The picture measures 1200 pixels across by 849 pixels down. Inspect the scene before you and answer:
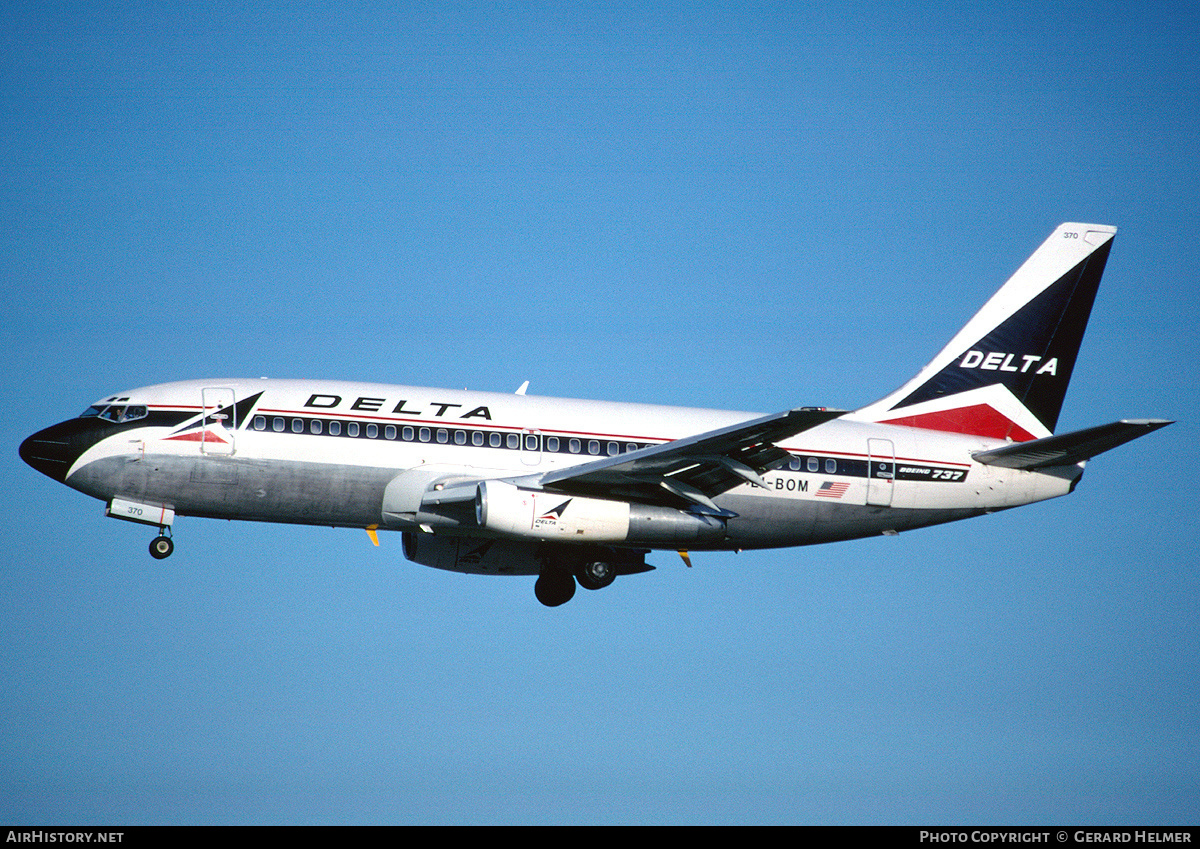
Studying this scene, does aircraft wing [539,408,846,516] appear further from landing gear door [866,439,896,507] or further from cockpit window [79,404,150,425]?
cockpit window [79,404,150,425]

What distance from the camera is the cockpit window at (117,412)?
35.1 metres

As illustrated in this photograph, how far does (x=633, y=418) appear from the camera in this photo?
37.2 metres

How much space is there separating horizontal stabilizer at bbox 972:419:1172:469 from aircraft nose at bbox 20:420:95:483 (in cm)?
2454

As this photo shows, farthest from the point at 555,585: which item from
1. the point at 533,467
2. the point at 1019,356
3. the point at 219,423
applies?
the point at 1019,356

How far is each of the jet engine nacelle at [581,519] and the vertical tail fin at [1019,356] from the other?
26.2 ft

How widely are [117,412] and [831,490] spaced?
1943 cm

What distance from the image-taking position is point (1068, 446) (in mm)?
35906

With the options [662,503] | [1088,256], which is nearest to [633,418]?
[662,503]

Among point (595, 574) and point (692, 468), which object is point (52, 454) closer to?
point (595, 574)
